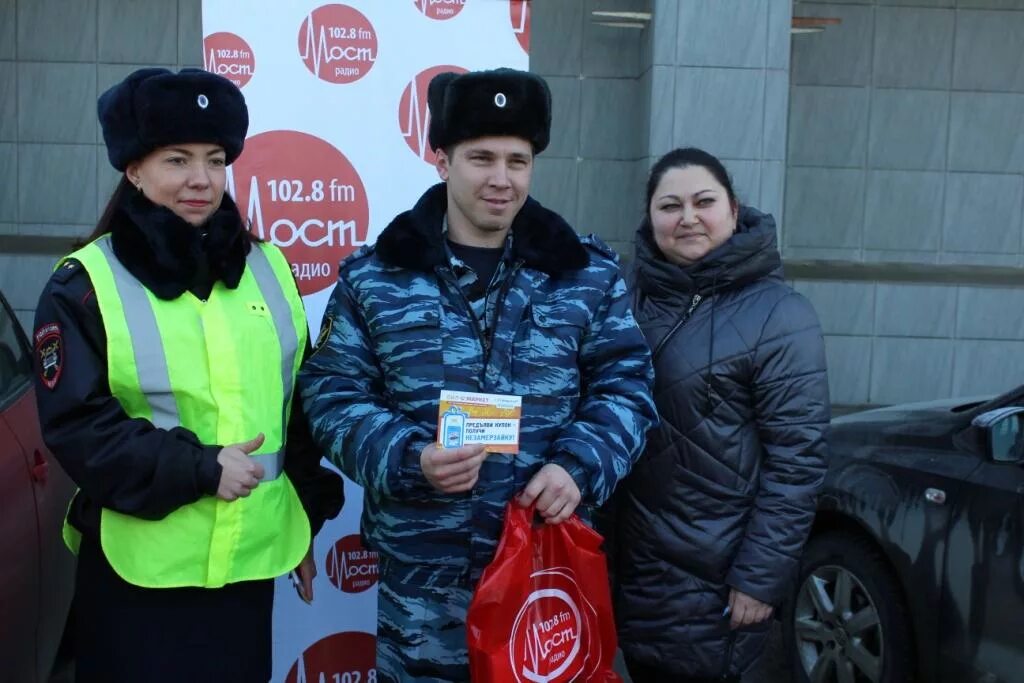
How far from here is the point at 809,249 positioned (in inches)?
301

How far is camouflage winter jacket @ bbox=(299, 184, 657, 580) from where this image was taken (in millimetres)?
2221

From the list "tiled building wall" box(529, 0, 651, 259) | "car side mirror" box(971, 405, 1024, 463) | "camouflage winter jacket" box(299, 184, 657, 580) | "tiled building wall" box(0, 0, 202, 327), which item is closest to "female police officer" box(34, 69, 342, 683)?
"camouflage winter jacket" box(299, 184, 657, 580)

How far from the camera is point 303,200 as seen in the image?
10.7ft

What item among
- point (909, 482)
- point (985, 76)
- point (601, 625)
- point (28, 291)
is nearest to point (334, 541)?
point (601, 625)

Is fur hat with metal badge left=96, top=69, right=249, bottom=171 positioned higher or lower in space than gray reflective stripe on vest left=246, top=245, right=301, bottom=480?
higher

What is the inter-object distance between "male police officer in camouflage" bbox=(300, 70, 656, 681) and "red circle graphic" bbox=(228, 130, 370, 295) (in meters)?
0.96

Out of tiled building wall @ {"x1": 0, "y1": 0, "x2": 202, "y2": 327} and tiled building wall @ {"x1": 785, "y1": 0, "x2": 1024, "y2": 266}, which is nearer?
tiled building wall @ {"x1": 0, "y1": 0, "x2": 202, "y2": 327}

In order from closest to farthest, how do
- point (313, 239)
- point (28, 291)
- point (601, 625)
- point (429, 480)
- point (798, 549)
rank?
point (429, 480), point (601, 625), point (798, 549), point (313, 239), point (28, 291)

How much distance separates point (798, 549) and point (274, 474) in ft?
3.88

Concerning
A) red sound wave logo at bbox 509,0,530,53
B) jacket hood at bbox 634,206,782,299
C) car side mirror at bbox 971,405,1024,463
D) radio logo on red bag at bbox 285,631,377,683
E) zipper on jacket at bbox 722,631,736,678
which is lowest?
radio logo on red bag at bbox 285,631,377,683

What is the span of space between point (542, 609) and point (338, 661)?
1.39 metres

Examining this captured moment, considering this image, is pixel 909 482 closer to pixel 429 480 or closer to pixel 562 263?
pixel 562 263

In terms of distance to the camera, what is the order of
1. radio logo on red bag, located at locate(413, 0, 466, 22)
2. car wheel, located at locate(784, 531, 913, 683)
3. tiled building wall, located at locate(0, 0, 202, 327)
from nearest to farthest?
1. radio logo on red bag, located at locate(413, 0, 466, 22)
2. car wheel, located at locate(784, 531, 913, 683)
3. tiled building wall, located at locate(0, 0, 202, 327)

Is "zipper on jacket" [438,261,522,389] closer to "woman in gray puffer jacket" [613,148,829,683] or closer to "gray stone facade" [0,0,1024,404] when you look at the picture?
"woman in gray puffer jacket" [613,148,829,683]
